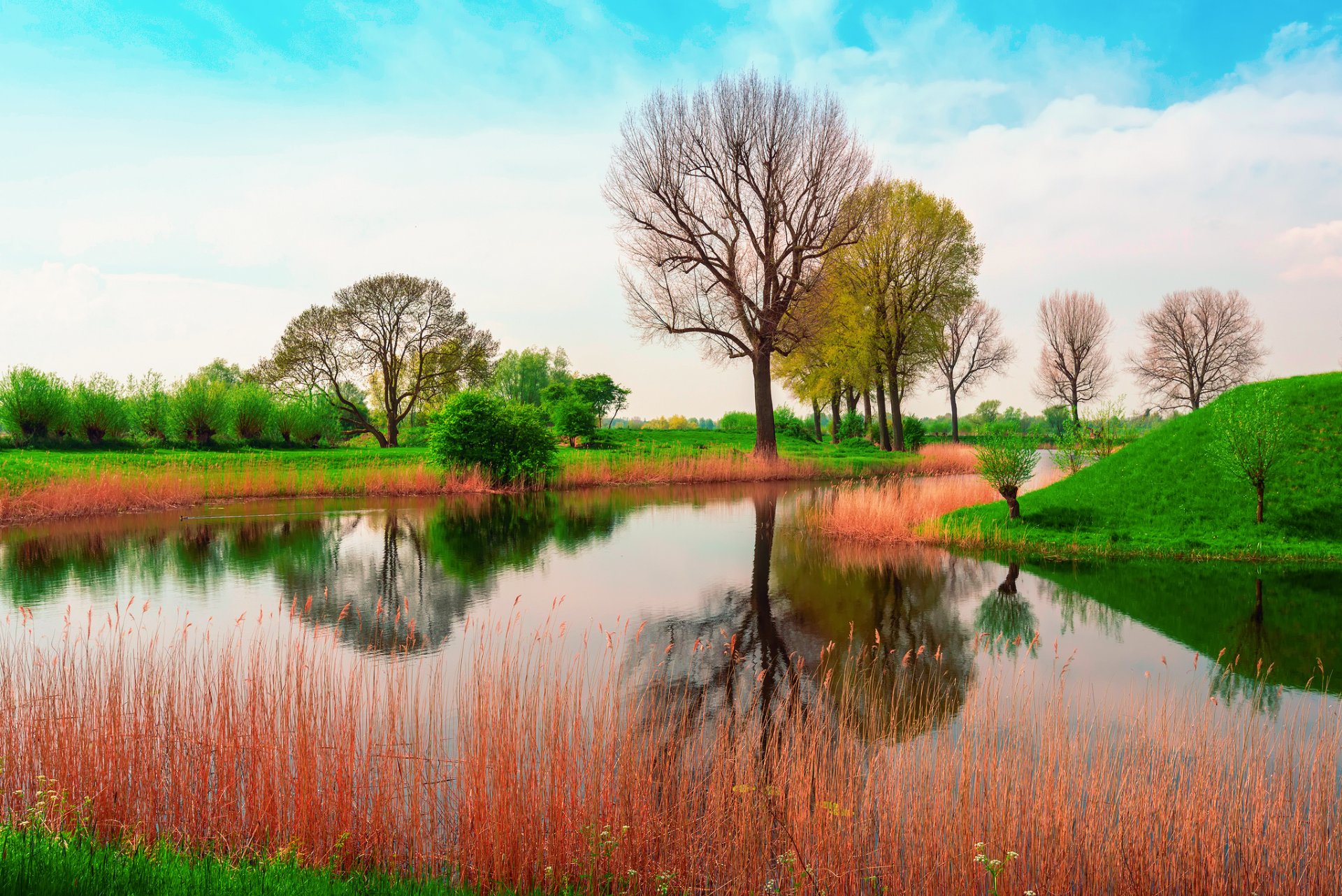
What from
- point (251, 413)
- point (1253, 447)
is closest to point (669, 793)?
point (1253, 447)

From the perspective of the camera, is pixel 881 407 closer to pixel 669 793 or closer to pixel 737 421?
pixel 737 421

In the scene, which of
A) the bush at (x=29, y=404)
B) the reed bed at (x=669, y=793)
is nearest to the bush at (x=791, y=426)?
the bush at (x=29, y=404)

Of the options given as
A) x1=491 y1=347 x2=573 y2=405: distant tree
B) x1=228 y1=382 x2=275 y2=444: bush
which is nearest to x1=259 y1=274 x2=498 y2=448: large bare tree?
x1=228 y1=382 x2=275 y2=444: bush

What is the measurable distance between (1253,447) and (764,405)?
70.0 ft

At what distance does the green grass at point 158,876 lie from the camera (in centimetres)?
393

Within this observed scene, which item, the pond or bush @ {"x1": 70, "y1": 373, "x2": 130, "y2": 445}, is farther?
bush @ {"x1": 70, "y1": 373, "x2": 130, "y2": 445}

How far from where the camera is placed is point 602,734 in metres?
5.74

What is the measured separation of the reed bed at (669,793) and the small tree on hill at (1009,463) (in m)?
10.5

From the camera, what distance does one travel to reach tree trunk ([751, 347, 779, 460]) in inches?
1357

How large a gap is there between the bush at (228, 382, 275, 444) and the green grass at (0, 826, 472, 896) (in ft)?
121

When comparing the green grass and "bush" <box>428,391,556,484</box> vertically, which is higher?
"bush" <box>428,391,556,484</box>

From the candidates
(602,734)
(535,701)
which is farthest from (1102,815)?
(535,701)

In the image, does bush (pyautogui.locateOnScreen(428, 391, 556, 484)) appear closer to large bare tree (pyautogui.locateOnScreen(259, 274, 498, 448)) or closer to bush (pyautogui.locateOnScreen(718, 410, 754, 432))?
large bare tree (pyautogui.locateOnScreen(259, 274, 498, 448))

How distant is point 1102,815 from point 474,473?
2535 cm
